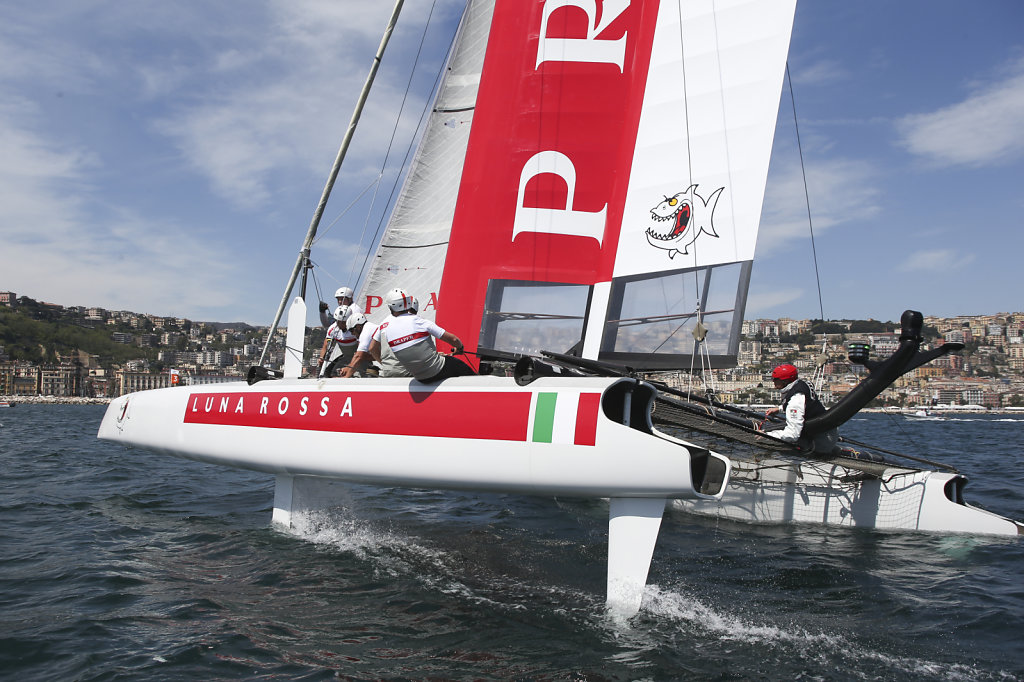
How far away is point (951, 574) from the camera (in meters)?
4.55

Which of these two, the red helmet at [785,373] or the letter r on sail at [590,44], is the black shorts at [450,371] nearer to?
the red helmet at [785,373]

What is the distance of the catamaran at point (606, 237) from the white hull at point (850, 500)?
15mm

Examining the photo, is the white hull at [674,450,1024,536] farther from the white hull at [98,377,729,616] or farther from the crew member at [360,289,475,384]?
the crew member at [360,289,475,384]

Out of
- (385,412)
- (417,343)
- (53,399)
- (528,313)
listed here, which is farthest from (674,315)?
(53,399)

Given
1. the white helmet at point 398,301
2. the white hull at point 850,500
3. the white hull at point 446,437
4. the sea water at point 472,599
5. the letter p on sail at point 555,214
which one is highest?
the letter p on sail at point 555,214

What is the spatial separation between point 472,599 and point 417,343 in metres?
1.53

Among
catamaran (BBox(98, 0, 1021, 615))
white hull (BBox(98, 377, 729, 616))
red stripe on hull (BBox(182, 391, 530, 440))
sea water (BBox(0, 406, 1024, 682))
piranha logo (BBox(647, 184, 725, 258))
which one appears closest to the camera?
sea water (BBox(0, 406, 1024, 682))

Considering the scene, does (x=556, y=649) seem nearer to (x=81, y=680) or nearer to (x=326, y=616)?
(x=326, y=616)

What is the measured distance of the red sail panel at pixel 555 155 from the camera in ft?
21.2

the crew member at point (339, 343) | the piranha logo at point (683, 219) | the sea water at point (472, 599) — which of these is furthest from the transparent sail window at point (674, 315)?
the crew member at point (339, 343)

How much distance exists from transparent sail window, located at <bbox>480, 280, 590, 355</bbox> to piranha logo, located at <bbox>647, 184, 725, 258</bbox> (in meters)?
0.80

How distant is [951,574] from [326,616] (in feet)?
12.7

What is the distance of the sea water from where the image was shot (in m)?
3.09

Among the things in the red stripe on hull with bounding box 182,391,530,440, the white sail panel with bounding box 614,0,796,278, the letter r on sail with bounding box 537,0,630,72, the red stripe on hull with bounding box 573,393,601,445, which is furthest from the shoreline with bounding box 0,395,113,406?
the red stripe on hull with bounding box 573,393,601,445
